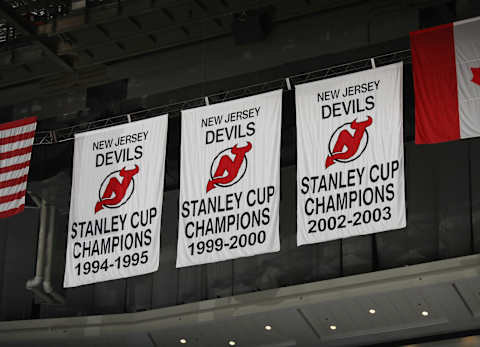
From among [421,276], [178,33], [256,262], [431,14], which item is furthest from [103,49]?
[421,276]

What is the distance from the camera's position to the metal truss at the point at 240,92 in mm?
19984

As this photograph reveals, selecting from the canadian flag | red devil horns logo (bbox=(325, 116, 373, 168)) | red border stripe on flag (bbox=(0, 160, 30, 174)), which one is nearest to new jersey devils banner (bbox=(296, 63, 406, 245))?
red devil horns logo (bbox=(325, 116, 373, 168))

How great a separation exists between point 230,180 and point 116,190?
238 centimetres

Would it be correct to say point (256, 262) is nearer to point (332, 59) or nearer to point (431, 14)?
point (332, 59)

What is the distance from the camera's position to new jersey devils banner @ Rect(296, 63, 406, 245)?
16031 millimetres

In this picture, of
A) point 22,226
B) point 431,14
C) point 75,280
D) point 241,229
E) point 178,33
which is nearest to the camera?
point 241,229

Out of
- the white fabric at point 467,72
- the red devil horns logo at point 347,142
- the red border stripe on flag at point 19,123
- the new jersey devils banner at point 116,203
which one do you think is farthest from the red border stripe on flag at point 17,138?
the white fabric at point 467,72

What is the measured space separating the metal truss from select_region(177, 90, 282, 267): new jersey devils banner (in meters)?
0.97

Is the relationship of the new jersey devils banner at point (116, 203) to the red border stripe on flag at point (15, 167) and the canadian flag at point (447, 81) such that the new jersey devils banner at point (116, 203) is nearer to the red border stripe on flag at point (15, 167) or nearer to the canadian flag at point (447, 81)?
the red border stripe on flag at point (15, 167)

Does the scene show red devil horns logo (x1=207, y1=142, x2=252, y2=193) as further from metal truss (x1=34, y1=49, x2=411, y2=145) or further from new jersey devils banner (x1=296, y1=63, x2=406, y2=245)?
metal truss (x1=34, y1=49, x2=411, y2=145)

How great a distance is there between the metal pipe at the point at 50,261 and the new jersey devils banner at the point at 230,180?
217 inches

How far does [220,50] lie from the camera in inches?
862

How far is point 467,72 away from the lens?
16.6 m

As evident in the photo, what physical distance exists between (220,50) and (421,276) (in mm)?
7106
